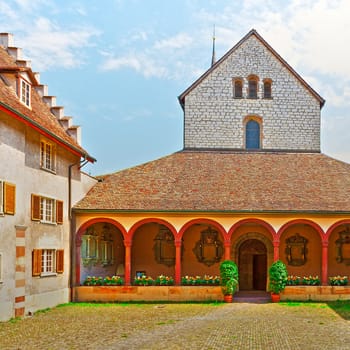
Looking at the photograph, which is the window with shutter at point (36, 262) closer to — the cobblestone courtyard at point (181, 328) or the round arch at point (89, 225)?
the cobblestone courtyard at point (181, 328)

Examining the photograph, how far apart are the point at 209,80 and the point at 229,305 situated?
15.1 meters

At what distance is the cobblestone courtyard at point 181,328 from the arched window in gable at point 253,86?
14.6 m

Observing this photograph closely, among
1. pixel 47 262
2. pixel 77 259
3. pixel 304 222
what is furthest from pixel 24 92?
pixel 304 222

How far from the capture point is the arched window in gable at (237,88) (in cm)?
3506

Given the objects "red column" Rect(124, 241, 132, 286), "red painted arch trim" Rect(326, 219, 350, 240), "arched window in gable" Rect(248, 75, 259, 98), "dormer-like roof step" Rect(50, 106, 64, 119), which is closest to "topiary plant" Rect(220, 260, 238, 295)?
"red column" Rect(124, 241, 132, 286)

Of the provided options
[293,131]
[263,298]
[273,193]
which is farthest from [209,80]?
[263,298]

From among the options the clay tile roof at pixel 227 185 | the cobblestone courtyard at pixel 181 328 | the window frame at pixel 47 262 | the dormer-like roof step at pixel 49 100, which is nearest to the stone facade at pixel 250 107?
the clay tile roof at pixel 227 185

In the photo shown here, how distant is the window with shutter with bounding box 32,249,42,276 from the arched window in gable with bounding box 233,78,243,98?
1707cm

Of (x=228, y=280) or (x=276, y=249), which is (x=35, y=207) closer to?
(x=228, y=280)

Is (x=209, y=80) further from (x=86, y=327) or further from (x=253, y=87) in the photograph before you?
(x=86, y=327)

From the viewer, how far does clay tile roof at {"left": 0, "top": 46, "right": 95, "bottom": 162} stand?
20.1 metres

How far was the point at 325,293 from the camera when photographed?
26688 millimetres

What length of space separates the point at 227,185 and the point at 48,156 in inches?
365

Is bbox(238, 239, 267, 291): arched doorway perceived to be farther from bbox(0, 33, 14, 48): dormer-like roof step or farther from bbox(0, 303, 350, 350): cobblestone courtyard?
bbox(0, 33, 14, 48): dormer-like roof step
